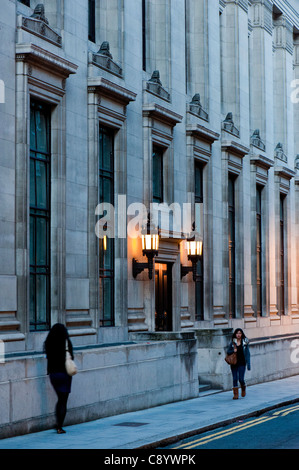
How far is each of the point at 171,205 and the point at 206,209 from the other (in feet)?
11.2

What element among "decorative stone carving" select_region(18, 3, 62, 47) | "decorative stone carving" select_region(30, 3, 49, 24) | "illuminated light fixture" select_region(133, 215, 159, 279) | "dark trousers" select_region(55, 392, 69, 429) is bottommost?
"dark trousers" select_region(55, 392, 69, 429)

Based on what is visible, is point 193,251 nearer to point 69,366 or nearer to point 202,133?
point 202,133

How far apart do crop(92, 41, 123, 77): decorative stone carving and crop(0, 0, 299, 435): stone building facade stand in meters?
0.03

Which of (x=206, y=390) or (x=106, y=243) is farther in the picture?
(x=206, y=390)

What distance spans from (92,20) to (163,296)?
8462mm

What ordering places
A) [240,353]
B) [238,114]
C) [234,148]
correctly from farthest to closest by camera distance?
[238,114] → [234,148] → [240,353]

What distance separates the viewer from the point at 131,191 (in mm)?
24328

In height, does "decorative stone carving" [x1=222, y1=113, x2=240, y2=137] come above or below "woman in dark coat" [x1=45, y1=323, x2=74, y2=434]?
above

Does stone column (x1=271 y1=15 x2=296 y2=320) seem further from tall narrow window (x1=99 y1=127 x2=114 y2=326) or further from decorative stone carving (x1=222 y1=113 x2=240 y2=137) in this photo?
tall narrow window (x1=99 y1=127 x2=114 y2=326)

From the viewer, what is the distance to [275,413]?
2036cm

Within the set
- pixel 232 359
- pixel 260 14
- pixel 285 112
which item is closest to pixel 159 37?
pixel 232 359

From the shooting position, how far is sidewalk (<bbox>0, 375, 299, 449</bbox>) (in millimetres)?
14641

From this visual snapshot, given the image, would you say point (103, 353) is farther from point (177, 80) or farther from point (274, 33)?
point (274, 33)

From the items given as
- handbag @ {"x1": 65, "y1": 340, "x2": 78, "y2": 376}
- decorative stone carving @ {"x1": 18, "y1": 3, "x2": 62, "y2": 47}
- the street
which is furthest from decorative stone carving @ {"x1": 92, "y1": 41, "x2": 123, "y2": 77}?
the street
